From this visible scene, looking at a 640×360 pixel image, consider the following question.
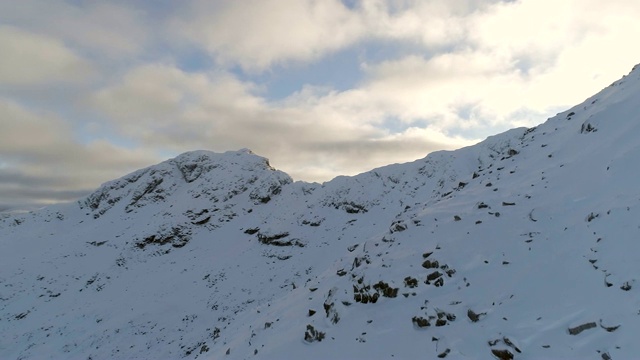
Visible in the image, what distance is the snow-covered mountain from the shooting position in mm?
8883

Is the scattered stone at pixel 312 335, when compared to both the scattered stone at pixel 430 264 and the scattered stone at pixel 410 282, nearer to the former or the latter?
the scattered stone at pixel 410 282

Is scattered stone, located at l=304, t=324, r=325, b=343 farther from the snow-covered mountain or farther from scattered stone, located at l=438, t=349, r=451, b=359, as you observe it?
scattered stone, located at l=438, t=349, r=451, b=359

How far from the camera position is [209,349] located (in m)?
16.5

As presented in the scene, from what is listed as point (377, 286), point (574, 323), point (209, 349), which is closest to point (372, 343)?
point (377, 286)

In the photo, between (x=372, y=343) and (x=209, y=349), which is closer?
(x=372, y=343)

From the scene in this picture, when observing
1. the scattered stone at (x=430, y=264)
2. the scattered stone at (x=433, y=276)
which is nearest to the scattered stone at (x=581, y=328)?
the scattered stone at (x=433, y=276)

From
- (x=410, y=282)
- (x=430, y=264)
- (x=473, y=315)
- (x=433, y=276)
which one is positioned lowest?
(x=473, y=315)

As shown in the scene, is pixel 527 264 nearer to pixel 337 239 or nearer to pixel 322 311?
pixel 322 311

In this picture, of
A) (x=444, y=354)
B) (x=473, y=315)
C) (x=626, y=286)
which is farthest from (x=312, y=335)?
(x=626, y=286)

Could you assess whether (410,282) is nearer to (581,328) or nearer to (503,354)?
(503,354)

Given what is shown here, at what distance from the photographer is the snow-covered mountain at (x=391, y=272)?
350 inches

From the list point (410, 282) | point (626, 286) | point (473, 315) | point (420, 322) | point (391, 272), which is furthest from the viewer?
point (391, 272)

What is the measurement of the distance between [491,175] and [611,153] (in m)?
4.78

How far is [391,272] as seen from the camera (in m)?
12.3
